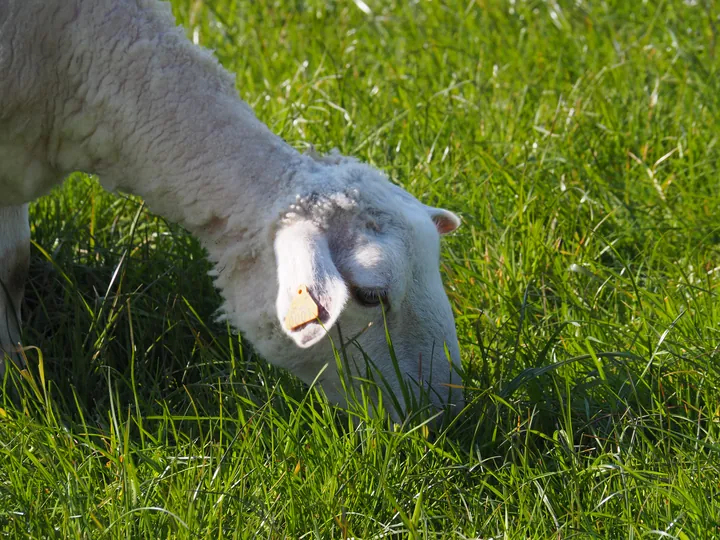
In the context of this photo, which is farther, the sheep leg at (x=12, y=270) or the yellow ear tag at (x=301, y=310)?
the sheep leg at (x=12, y=270)

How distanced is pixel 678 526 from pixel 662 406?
20.5 inches

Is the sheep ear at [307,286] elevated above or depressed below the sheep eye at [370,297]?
above

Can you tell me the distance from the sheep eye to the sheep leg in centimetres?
132

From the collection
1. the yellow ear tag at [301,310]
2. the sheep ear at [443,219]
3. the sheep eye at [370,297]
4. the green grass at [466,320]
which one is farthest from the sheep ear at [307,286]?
the sheep ear at [443,219]

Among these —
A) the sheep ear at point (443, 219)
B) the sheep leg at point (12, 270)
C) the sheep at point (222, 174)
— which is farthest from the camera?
the sheep leg at point (12, 270)

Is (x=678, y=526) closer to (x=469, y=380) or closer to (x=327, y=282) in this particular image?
(x=469, y=380)

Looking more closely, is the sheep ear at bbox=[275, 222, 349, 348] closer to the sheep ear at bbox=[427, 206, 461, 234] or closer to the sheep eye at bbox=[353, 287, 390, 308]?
the sheep eye at bbox=[353, 287, 390, 308]

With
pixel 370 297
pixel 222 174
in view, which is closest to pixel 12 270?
pixel 222 174

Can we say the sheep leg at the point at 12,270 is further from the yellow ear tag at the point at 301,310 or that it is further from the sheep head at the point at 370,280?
the yellow ear tag at the point at 301,310

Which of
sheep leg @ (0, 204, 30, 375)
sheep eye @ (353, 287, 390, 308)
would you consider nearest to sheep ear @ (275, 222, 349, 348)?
sheep eye @ (353, 287, 390, 308)

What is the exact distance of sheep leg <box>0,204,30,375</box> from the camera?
134 inches

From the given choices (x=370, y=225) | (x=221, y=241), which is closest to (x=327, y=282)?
(x=370, y=225)

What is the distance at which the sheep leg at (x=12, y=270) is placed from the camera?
3.41 metres

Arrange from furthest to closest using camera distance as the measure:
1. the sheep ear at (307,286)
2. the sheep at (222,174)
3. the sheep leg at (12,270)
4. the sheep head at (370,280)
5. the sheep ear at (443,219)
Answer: the sheep leg at (12,270), the sheep ear at (443,219), the sheep at (222,174), the sheep head at (370,280), the sheep ear at (307,286)
